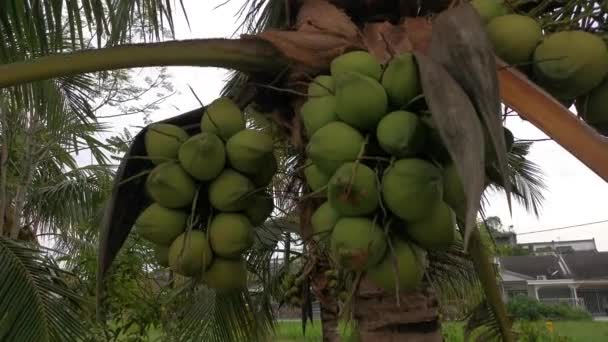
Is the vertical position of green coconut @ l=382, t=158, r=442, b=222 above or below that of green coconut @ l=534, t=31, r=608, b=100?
below

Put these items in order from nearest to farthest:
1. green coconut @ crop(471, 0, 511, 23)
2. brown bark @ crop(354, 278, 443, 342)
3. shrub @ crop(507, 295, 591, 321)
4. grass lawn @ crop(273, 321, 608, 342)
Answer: green coconut @ crop(471, 0, 511, 23) → brown bark @ crop(354, 278, 443, 342) → grass lawn @ crop(273, 321, 608, 342) → shrub @ crop(507, 295, 591, 321)

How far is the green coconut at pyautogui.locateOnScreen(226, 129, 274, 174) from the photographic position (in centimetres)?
132

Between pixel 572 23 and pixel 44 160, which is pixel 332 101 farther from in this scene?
pixel 44 160

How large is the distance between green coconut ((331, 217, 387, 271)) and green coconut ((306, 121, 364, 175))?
0.34 ft

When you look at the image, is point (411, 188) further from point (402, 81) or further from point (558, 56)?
point (558, 56)

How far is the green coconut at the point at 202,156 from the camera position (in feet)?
4.22

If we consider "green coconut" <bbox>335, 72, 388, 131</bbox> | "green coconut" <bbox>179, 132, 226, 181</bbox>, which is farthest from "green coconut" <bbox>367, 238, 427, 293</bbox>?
"green coconut" <bbox>179, 132, 226, 181</bbox>

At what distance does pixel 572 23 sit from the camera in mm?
1179

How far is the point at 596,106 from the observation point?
46.0 inches

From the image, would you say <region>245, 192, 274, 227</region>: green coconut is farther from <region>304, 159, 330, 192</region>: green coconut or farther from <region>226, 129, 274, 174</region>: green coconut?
<region>304, 159, 330, 192</region>: green coconut

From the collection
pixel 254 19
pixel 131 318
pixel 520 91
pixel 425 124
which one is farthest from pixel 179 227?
pixel 131 318

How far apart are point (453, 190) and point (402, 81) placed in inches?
8.3

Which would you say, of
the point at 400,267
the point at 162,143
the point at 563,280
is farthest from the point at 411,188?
the point at 563,280

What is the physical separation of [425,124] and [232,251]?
1.70 feet
